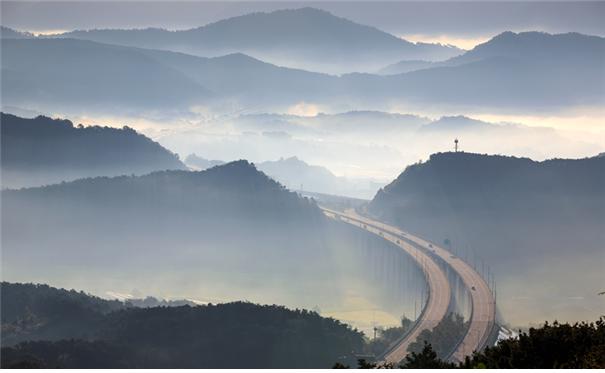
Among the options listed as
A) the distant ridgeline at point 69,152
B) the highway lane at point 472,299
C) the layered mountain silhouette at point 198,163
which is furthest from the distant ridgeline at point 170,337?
the layered mountain silhouette at point 198,163

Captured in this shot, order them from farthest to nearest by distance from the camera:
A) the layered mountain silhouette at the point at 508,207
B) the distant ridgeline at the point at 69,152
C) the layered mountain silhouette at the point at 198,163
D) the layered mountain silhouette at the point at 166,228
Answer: the layered mountain silhouette at the point at 198,163, the distant ridgeline at the point at 69,152, the layered mountain silhouette at the point at 166,228, the layered mountain silhouette at the point at 508,207

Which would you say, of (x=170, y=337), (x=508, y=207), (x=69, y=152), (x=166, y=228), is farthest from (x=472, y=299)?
(x=69, y=152)

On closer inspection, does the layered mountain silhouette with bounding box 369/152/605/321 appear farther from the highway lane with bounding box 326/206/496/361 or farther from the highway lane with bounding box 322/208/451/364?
the highway lane with bounding box 322/208/451/364

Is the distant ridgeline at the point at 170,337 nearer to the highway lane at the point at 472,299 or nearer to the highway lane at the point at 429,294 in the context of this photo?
the highway lane at the point at 429,294

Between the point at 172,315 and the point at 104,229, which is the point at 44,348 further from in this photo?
the point at 104,229

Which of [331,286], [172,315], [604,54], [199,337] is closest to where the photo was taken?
[199,337]

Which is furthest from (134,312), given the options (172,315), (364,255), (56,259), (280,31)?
(280,31)
